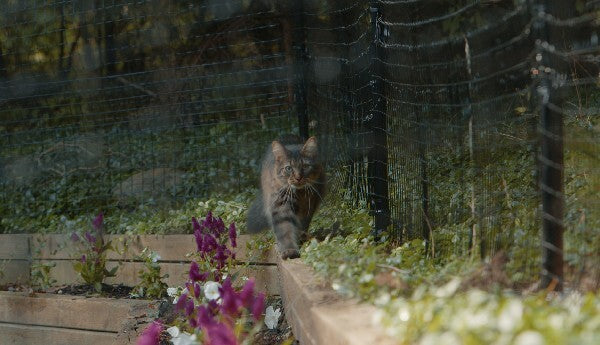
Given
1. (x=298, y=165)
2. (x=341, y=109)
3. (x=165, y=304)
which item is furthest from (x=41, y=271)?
(x=341, y=109)

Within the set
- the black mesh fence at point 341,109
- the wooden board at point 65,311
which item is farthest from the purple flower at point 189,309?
the wooden board at point 65,311

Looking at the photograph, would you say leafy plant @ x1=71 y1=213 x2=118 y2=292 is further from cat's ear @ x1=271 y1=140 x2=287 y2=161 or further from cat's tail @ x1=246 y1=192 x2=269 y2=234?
cat's ear @ x1=271 y1=140 x2=287 y2=161

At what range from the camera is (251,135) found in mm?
8070

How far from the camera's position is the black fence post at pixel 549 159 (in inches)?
115

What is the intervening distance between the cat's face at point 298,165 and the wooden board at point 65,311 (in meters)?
1.38

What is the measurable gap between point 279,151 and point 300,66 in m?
1.60

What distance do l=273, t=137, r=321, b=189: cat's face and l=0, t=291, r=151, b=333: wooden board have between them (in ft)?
4.52

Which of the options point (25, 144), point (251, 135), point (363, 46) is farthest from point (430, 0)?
point (25, 144)

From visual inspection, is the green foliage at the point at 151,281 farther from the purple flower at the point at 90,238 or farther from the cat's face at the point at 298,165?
the cat's face at the point at 298,165

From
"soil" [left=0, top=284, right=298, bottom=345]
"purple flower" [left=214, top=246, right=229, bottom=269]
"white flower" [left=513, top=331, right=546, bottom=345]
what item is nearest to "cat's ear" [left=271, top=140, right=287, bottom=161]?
"soil" [left=0, top=284, right=298, bottom=345]

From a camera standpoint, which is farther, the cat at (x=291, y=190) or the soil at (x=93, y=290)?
the soil at (x=93, y=290)

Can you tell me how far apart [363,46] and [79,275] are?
11.3 feet

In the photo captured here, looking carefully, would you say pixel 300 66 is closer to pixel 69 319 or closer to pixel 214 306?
pixel 69 319

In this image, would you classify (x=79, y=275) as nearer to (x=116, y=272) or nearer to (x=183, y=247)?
(x=116, y=272)
